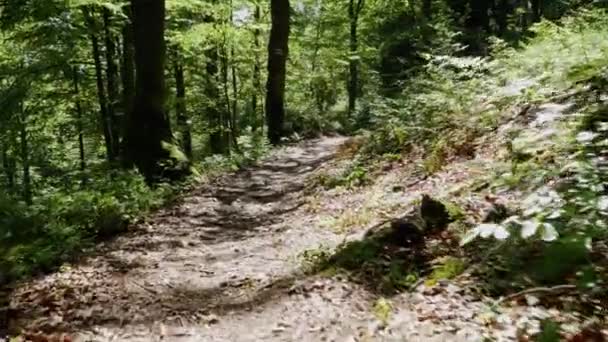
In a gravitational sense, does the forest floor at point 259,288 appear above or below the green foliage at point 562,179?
below

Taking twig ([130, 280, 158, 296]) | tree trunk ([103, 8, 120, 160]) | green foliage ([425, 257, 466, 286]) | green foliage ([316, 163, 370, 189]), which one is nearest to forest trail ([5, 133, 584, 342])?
twig ([130, 280, 158, 296])

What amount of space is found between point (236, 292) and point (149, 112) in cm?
557

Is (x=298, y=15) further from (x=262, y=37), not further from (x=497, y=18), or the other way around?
(x=497, y=18)

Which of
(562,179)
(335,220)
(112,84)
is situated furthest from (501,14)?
(562,179)

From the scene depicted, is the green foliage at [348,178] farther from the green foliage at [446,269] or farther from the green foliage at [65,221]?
the green foliage at [446,269]

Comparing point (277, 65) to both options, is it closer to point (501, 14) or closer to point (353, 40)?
point (353, 40)

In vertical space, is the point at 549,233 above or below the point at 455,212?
above

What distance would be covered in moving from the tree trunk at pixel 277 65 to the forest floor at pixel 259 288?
9.10 meters

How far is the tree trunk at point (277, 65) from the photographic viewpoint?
54.5 feet

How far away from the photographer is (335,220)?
21.7 feet

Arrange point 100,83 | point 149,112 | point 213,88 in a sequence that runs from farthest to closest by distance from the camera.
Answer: point 213,88 < point 100,83 < point 149,112

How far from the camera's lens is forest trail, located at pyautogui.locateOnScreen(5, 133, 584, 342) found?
3757 millimetres

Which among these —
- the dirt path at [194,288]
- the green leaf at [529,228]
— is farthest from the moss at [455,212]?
the green leaf at [529,228]

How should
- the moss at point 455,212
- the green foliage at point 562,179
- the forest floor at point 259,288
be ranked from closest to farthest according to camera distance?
the green foliage at point 562,179 → the forest floor at point 259,288 → the moss at point 455,212
